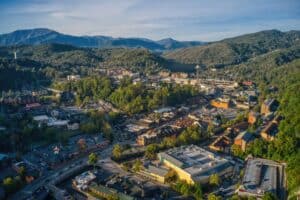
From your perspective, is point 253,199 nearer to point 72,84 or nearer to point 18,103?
point 18,103

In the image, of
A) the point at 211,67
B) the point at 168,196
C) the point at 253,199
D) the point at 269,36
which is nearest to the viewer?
the point at 253,199

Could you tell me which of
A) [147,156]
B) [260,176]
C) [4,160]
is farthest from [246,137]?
[4,160]

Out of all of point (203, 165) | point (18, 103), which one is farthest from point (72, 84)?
point (203, 165)

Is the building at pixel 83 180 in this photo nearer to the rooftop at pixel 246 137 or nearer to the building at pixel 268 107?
the rooftop at pixel 246 137

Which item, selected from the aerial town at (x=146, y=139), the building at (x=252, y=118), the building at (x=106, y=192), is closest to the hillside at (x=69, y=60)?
the aerial town at (x=146, y=139)

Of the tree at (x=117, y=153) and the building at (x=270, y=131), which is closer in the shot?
the tree at (x=117, y=153)

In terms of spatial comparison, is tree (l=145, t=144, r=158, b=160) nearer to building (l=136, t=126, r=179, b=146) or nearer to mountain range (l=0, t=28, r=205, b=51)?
building (l=136, t=126, r=179, b=146)
